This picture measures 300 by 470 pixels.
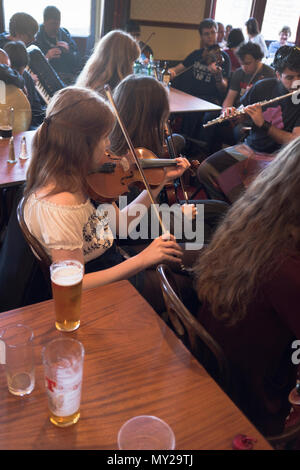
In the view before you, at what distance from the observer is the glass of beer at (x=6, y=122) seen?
2279 millimetres

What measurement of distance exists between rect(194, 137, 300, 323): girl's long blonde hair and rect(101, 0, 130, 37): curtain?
4.73 metres

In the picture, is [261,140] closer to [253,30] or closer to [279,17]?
[253,30]

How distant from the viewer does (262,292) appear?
37.5 inches

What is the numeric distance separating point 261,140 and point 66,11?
145 inches

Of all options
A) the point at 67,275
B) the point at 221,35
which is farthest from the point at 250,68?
the point at 67,275

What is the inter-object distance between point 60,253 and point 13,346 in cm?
39

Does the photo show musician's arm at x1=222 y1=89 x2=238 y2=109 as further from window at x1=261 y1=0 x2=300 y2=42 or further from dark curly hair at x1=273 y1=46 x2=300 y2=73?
window at x1=261 y1=0 x2=300 y2=42

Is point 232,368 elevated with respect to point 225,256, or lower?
lower

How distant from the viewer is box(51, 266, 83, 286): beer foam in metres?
0.90

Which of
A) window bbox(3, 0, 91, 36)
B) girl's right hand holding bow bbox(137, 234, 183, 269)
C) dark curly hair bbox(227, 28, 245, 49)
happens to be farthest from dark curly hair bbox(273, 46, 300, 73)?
window bbox(3, 0, 91, 36)

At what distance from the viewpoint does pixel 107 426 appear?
2.36 feet
